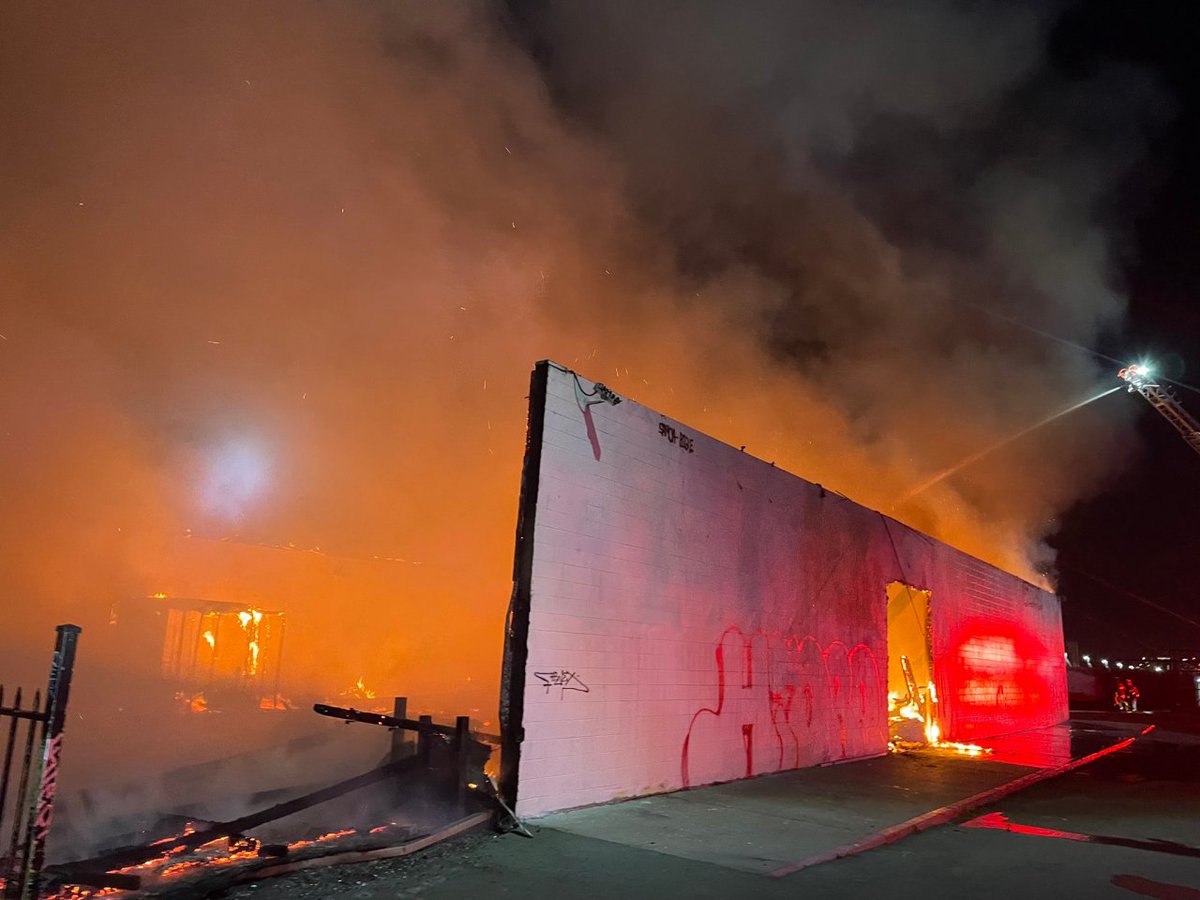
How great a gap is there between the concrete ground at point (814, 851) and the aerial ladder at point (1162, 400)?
88.1 ft

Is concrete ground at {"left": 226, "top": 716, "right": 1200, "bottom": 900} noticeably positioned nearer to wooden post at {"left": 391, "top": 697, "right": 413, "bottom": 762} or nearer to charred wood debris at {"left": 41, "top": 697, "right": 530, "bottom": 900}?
charred wood debris at {"left": 41, "top": 697, "right": 530, "bottom": 900}

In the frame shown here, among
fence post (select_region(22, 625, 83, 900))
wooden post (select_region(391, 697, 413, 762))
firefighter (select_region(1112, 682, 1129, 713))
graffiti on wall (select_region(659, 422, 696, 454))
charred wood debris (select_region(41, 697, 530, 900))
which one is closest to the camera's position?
fence post (select_region(22, 625, 83, 900))

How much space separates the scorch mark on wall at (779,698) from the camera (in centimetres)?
825

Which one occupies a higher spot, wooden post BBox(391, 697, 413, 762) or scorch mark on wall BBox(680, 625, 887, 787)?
scorch mark on wall BBox(680, 625, 887, 787)

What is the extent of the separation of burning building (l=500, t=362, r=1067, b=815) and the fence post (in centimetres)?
299

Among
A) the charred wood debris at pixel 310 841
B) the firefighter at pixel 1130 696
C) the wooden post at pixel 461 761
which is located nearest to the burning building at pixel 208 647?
the charred wood debris at pixel 310 841

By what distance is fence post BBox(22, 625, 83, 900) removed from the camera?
3.76m

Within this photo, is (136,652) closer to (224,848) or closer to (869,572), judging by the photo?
(224,848)

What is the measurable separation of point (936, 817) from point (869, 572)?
18.5 feet

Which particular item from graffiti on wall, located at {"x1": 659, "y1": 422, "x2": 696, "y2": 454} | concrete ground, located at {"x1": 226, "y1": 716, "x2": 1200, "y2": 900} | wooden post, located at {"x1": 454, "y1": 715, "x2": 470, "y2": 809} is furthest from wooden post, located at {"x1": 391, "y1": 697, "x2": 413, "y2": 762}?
graffiti on wall, located at {"x1": 659, "y1": 422, "x2": 696, "y2": 454}

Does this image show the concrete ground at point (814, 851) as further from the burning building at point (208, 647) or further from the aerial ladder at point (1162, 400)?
the aerial ladder at point (1162, 400)

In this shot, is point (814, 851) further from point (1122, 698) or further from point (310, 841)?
point (1122, 698)

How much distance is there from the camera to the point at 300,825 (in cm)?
780

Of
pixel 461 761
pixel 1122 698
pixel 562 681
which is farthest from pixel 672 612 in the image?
pixel 1122 698
